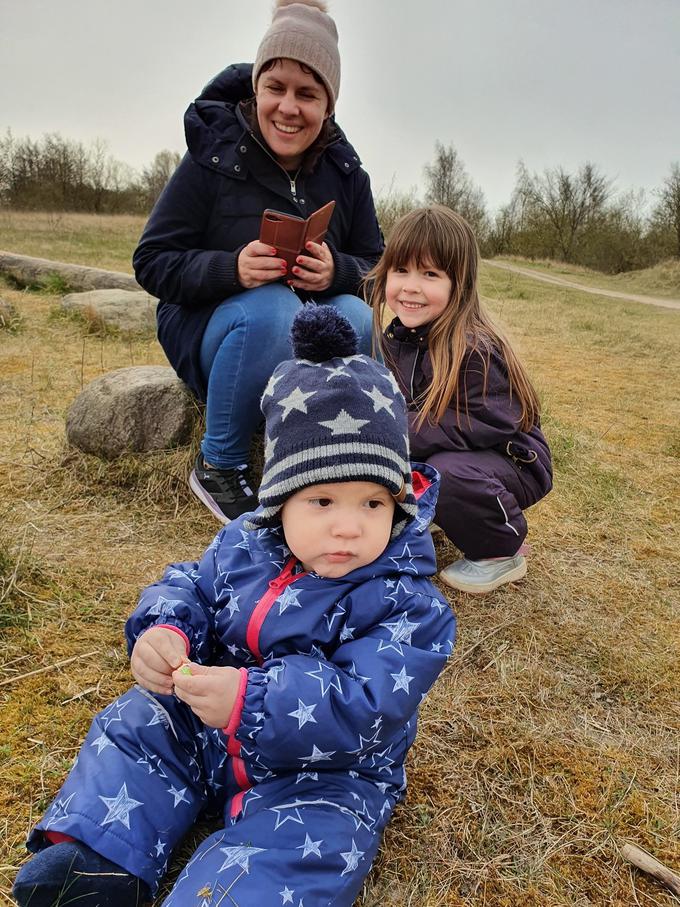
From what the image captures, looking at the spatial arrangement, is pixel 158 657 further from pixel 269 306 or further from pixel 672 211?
pixel 672 211

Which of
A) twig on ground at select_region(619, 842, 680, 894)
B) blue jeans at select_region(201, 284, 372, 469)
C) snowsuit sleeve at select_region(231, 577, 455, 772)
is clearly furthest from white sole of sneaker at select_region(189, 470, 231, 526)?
twig on ground at select_region(619, 842, 680, 894)

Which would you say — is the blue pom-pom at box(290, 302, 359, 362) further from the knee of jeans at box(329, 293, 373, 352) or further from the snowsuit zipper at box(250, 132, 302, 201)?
the snowsuit zipper at box(250, 132, 302, 201)

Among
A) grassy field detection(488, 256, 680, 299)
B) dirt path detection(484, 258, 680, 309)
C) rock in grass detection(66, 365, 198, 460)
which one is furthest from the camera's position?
grassy field detection(488, 256, 680, 299)

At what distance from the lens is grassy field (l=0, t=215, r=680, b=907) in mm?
1435

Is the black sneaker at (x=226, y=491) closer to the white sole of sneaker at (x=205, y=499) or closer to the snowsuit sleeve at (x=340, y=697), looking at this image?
the white sole of sneaker at (x=205, y=499)

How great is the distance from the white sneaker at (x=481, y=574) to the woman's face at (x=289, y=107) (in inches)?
67.6

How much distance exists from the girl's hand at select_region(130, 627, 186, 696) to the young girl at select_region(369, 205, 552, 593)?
4.15ft

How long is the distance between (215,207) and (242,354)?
620mm

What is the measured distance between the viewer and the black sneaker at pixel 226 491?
2.68 meters

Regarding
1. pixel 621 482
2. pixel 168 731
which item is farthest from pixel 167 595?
pixel 621 482

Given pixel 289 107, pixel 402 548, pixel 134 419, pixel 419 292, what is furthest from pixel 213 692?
pixel 289 107

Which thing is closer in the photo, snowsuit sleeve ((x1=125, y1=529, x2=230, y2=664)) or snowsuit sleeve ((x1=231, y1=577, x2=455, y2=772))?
snowsuit sleeve ((x1=231, y1=577, x2=455, y2=772))

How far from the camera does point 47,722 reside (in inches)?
64.5

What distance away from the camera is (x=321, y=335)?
1388 mm
